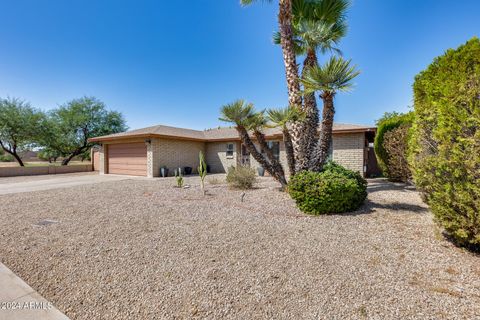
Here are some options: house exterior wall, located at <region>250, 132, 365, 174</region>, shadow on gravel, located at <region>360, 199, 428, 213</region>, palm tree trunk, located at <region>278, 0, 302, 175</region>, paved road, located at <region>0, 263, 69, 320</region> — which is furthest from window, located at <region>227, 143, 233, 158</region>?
paved road, located at <region>0, 263, 69, 320</region>

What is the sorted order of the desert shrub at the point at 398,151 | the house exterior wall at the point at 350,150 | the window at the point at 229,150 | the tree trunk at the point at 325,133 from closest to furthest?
1. the tree trunk at the point at 325,133
2. the desert shrub at the point at 398,151
3. the house exterior wall at the point at 350,150
4. the window at the point at 229,150

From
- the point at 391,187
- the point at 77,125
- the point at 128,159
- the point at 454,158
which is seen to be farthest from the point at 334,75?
the point at 77,125

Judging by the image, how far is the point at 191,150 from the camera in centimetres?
1748

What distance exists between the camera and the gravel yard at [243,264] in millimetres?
2197

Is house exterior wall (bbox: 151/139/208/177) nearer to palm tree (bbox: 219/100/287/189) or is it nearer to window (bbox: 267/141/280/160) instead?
window (bbox: 267/141/280/160)

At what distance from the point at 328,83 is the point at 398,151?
5.86m

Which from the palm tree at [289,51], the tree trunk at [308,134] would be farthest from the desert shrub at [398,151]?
the palm tree at [289,51]

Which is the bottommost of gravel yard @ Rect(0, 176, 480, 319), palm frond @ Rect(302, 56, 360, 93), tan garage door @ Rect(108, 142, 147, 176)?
gravel yard @ Rect(0, 176, 480, 319)

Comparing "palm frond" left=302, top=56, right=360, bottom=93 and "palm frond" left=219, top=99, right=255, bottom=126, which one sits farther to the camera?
"palm frond" left=219, top=99, right=255, bottom=126

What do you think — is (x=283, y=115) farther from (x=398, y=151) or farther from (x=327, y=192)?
(x=398, y=151)

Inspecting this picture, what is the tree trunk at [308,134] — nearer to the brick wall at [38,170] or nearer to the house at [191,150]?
the house at [191,150]

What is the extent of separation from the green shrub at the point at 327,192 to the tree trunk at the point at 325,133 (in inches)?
27.0

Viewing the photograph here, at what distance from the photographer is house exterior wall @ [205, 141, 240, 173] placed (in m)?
16.9

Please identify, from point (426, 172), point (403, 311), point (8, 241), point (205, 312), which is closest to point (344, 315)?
point (403, 311)
